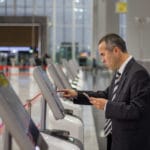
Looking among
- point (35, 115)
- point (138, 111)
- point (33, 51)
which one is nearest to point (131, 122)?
point (138, 111)

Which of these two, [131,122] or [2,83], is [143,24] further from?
[2,83]

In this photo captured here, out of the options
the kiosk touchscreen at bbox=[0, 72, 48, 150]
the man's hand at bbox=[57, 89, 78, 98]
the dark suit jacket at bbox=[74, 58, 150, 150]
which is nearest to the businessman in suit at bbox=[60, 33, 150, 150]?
the dark suit jacket at bbox=[74, 58, 150, 150]

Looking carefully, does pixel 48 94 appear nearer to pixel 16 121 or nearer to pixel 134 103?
pixel 134 103

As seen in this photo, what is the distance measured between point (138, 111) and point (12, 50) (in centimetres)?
4391

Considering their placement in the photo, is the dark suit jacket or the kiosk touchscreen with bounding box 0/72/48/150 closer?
the kiosk touchscreen with bounding box 0/72/48/150

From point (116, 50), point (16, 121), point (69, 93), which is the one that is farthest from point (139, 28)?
point (16, 121)

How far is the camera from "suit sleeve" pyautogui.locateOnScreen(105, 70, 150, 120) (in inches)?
131

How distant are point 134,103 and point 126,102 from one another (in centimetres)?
14

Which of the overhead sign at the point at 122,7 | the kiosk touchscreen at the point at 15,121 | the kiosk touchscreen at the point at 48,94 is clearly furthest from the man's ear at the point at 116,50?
the overhead sign at the point at 122,7

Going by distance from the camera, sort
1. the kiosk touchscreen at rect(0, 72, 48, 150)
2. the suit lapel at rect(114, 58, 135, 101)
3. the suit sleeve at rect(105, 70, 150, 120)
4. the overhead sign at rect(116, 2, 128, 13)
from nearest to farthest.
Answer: the kiosk touchscreen at rect(0, 72, 48, 150) < the suit sleeve at rect(105, 70, 150, 120) < the suit lapel at rect(114, 58, 135, 101) < the overhead sign at rect(116, 2, 128, 13)

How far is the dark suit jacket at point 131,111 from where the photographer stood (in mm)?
3352

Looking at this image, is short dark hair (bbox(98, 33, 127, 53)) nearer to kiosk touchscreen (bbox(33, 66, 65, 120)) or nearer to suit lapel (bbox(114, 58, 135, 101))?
suit lapel (bbox(114, 58, 135, 101))

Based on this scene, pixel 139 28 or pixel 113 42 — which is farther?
pixel 139 28

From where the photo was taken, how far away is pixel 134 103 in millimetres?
3346
